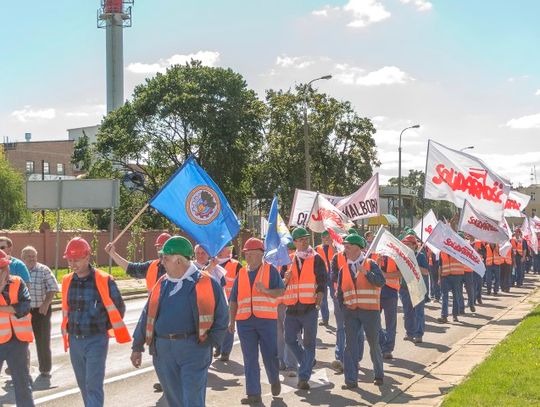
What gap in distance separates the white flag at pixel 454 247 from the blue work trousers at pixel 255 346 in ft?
25.9

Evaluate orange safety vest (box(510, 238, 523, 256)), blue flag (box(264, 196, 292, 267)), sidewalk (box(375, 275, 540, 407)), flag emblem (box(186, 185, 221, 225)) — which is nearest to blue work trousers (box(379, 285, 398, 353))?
sidewalk (box(375, 275, 540, 407))

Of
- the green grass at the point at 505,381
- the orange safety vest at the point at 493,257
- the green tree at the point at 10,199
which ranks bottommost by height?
the green grass at the point at 505,381

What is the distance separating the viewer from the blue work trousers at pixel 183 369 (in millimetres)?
6129

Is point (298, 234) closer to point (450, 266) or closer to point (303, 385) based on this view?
point (303, 385)

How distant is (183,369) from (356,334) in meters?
3.67

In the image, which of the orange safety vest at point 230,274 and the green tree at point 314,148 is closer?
the orange safety vest at point 230,274

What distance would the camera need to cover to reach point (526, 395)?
792 centimetres

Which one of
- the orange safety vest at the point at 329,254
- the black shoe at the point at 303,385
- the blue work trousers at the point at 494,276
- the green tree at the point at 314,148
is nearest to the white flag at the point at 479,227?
the orange safety vest at the point at 329,254

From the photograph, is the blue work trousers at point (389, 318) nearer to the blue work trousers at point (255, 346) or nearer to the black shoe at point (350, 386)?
the black shoe at point (350, 386)

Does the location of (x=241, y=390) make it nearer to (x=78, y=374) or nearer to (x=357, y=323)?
(x=357, y=323)

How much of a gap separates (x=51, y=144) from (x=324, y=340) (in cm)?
8848

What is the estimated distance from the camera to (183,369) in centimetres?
617

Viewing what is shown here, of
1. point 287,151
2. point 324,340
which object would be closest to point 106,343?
point 324,340

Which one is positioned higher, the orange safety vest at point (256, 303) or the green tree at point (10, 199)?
the green tree at point (10, 199)
